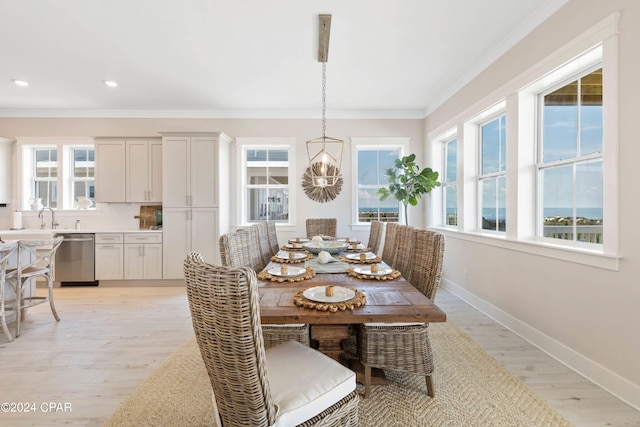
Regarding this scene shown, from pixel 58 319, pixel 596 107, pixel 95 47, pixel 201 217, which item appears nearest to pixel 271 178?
pixel 201 217

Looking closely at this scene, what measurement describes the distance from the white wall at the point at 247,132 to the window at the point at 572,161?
93.7 inches

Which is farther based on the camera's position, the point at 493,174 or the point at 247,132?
the point at 247,132

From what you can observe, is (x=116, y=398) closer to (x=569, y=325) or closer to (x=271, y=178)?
(x=569, y=325)

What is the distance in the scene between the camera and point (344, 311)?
1321 millimetres

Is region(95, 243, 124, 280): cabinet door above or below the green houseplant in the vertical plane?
below

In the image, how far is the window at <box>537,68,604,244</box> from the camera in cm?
215

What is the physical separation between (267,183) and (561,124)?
3895 mm

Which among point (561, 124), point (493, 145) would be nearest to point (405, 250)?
point (561, 124)

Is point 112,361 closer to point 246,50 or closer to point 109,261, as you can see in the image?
point 109,261

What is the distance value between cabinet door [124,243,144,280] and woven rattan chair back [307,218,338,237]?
2.55 m

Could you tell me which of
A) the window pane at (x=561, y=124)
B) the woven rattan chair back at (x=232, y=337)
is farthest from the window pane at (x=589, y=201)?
the woven rattan chair back at (x=232, y=337)

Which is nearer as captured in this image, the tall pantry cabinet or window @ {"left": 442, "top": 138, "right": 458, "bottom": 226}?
window @ {"left": 442, "top": 138, "right": 458, "bottom": 226}

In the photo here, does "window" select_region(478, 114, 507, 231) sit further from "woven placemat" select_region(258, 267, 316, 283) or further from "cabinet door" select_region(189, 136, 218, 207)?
"cabinet door" select_region(189, 136, 218, 207)

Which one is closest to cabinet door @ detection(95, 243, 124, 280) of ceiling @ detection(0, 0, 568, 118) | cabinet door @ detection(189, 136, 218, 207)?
cabinet door @ detection(189, 136, 218, 207)
